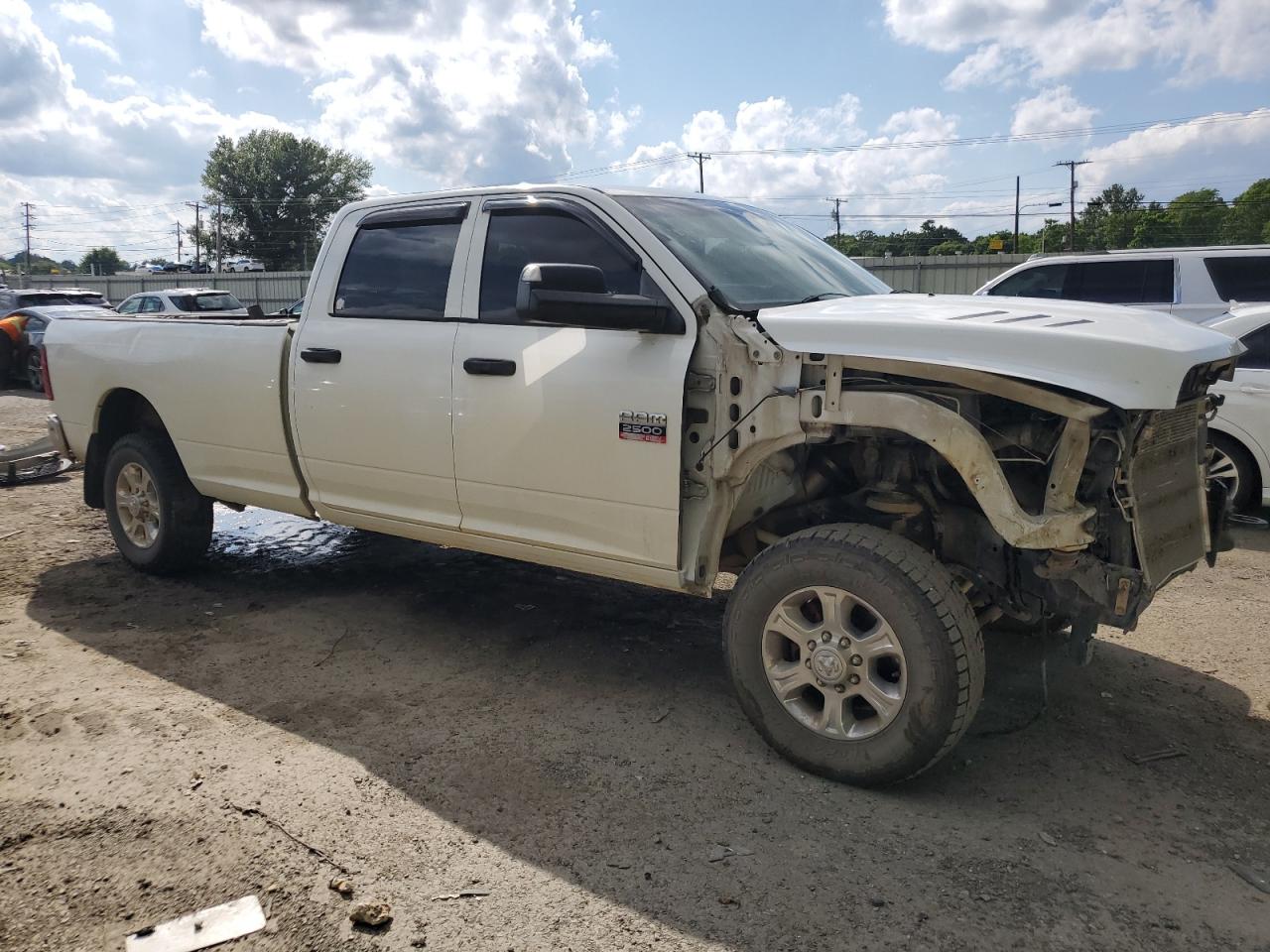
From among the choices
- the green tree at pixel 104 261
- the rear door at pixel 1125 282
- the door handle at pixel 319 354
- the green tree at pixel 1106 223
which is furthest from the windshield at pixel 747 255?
the green tree at pixel 104 261

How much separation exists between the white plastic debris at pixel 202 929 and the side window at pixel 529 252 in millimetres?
2394

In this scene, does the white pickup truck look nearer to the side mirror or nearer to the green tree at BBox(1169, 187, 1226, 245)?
the side mirror

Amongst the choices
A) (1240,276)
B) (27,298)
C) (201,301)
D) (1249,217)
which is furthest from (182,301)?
(1249,217)

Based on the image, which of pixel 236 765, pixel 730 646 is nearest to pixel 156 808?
pixel 236 765

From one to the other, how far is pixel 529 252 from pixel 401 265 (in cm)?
76

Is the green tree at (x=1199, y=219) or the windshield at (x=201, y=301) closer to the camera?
the windshield at (x=201, y=301)

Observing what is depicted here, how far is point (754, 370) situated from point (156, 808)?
249 cm

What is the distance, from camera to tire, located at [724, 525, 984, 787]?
3141mm

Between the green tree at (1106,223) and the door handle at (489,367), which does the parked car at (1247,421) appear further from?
the green tree at (1106,223)

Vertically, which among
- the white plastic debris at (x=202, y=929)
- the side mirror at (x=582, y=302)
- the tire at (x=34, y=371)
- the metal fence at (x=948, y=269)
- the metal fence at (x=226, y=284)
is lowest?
the white plastic debris at (x=202, y=929)

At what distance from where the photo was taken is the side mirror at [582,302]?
3.52 meters

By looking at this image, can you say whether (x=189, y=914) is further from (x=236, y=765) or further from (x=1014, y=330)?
(x=1014, y=330)

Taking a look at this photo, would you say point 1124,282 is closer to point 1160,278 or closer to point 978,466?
point 1160,278

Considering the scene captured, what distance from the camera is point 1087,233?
71.6 metres
